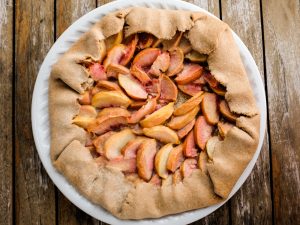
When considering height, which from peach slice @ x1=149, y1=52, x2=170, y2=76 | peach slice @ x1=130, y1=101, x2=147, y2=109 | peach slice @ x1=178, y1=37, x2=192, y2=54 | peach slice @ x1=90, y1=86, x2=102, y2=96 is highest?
peach slice @ x1=178, y1=37, x2=192, y2=54

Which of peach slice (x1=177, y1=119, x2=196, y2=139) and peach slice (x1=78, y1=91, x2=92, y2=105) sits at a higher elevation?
peach slice (x1=78, y1=91, x2=92, y2=105)

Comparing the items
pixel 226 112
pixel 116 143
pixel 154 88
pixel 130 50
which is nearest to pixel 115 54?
pixel 130 50

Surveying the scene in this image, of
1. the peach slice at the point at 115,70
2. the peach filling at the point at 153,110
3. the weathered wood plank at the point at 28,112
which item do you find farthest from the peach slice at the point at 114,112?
the weathered wood plank at the point at 28,112

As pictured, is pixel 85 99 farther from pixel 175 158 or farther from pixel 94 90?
pixel 175 158

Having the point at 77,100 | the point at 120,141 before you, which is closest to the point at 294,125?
the point at 120,141

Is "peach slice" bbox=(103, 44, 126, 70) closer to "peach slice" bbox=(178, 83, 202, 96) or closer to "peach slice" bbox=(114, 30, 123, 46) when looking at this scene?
"peach slice" bbox=(114, 30, 123, 46)

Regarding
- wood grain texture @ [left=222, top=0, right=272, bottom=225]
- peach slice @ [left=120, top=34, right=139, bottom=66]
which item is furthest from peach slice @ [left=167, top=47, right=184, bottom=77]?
wood grain texture @ [left=222, top=0, right=272, bottom=225]

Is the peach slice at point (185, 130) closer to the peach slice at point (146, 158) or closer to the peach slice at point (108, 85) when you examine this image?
the peach slice at point (146, 158)
